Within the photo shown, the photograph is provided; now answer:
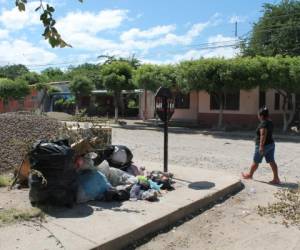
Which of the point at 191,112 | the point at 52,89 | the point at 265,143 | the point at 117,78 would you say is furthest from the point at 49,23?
the point at 52,89

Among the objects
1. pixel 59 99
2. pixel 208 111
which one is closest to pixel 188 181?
pixel 208 111

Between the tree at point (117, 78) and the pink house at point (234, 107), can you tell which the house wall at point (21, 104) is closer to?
the tree at point (117, 78)

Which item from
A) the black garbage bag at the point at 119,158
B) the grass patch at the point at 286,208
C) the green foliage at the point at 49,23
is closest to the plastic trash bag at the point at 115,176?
the black garbage bag at the point at 119,158

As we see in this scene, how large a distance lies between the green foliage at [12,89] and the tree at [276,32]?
1966cm

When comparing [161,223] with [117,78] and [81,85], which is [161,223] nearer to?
[117,78]

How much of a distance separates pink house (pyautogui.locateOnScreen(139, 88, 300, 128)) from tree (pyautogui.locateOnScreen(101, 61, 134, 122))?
4.04m

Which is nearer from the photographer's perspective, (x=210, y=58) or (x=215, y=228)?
(x=215, y=228)

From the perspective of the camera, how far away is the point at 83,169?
712 centimetres

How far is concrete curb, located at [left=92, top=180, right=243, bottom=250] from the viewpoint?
5240mm

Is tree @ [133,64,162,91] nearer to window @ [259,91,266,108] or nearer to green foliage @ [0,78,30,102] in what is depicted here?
window @ [259,91,266,108]

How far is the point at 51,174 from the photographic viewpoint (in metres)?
6.16

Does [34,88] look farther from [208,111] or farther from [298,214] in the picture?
[298,214]

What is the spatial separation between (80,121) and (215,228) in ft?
11.7

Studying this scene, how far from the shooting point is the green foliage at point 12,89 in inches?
1517
